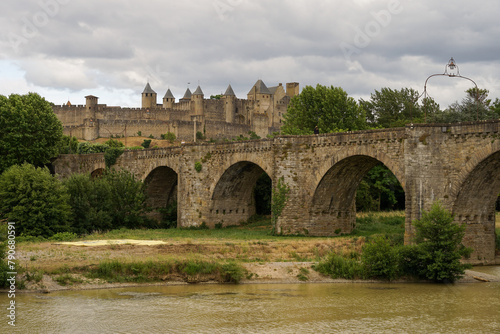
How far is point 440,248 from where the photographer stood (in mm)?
22406

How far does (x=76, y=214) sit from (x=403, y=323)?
69.6ft

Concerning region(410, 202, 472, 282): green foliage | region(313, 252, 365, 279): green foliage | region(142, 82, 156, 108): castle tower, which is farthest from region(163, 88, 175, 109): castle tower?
region(410, 202, 472, 282): green foliage

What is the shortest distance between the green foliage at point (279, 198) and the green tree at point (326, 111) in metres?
12.9

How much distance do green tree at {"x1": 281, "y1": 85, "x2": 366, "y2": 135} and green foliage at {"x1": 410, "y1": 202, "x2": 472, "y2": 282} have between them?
71.2 feet

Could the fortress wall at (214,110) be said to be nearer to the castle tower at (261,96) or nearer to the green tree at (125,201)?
the castle tower at (261,96)

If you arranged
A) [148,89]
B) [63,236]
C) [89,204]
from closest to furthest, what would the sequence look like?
[63,236] → [89,204] → [148,89]

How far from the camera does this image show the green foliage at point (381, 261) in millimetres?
22703

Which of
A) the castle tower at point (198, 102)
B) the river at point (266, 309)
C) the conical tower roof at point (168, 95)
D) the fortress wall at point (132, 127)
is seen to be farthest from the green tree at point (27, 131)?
the conical tower roof at point (168, 95)

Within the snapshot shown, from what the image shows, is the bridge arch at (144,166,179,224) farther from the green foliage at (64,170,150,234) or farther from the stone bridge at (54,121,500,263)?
the green foliage at (64,170,150,234)

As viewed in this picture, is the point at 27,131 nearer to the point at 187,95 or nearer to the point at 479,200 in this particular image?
the point at 479,200

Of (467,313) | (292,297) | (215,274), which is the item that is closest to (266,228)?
(215,274)

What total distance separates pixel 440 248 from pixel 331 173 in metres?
8.52

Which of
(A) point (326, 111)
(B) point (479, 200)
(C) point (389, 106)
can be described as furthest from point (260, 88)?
(B) point (479, 200)

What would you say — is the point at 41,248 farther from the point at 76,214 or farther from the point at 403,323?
the point at 403,323
